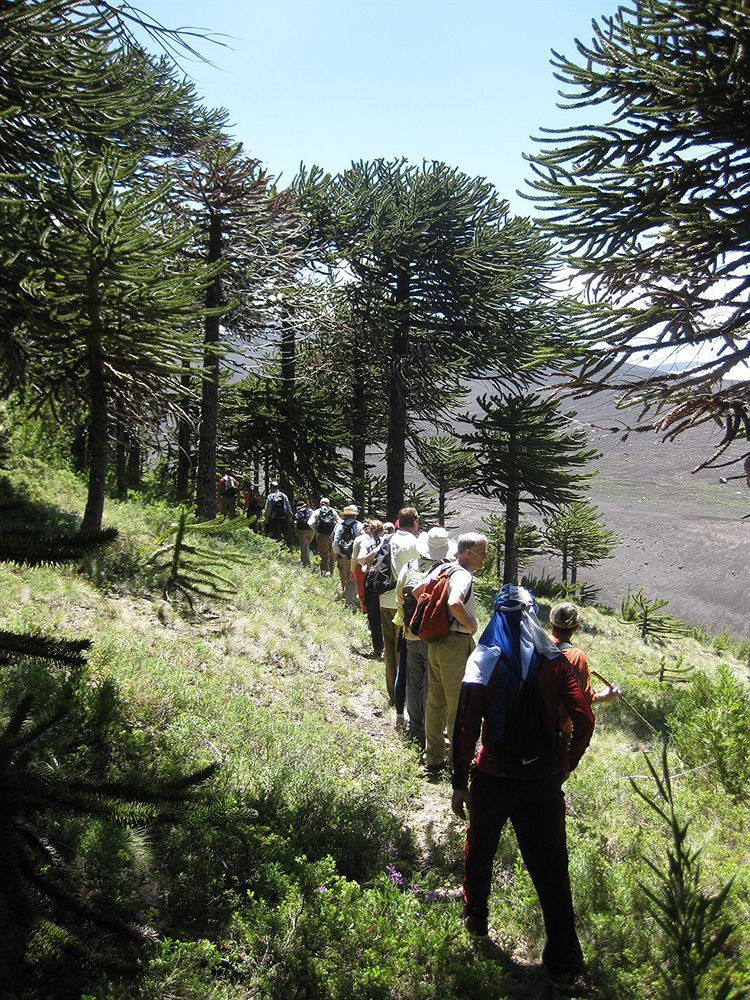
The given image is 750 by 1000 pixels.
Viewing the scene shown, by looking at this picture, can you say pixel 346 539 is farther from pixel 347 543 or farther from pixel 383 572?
pixel 383 572

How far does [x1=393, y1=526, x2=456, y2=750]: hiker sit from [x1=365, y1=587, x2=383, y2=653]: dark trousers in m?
2.24

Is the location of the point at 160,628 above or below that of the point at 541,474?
below

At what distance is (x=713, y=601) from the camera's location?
64750 mm

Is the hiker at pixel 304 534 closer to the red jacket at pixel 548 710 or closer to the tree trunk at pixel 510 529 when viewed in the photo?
the tree trunk at pixel 510 529

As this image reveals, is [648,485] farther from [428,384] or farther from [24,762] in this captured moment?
[24,762]

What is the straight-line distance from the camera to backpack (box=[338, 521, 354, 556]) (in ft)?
35.5

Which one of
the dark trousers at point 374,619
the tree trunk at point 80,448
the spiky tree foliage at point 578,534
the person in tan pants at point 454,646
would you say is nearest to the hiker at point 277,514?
the tree trunk at point 80,448

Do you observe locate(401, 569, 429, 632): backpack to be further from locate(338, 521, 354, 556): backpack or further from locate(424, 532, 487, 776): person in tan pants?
locate(338, 521, 354, 556): backpack

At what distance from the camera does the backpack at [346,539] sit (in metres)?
10.8

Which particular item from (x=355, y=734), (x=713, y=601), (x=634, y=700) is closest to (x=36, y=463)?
(x=355, y=734)

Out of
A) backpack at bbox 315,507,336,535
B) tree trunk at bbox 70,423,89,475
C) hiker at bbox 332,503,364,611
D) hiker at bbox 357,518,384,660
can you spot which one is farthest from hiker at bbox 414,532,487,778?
tree trunk at bbox 70,423,89,475

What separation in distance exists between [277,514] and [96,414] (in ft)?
24.3

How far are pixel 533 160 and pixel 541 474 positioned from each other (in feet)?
38.5

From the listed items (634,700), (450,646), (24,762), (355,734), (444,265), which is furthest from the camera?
(444,265)
